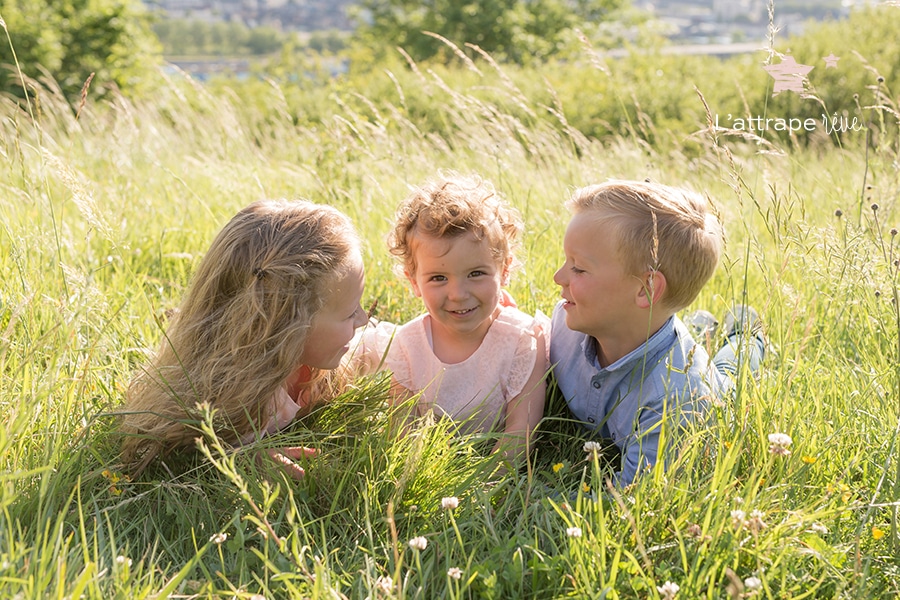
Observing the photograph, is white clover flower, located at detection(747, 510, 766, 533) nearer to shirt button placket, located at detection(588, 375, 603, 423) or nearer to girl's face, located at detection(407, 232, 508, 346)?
shirt button placket, located at detection(588, 375, 603, 423)

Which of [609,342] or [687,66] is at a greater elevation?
[609,342]

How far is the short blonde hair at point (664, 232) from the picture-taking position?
2414mm

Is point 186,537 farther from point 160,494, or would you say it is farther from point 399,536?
point 399,536

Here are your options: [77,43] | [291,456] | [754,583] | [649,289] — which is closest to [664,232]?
[649,289]

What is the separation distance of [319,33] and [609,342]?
60127 millimetres

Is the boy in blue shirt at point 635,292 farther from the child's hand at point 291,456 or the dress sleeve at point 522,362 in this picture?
the child's hand at point 291,456

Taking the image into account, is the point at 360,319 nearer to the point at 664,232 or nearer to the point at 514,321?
the point at 514,321

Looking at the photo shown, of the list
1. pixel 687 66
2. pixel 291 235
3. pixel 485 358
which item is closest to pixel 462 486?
pixel 485 358

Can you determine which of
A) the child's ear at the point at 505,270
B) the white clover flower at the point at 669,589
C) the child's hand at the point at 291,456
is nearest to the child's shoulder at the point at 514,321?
the child's ear at the point at 505,270

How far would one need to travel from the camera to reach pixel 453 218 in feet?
8.23

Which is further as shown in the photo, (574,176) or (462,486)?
(574,176)

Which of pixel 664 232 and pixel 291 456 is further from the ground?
pixel 664 232

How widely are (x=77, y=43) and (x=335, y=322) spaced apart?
47.8ft

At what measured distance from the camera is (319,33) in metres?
58.4
